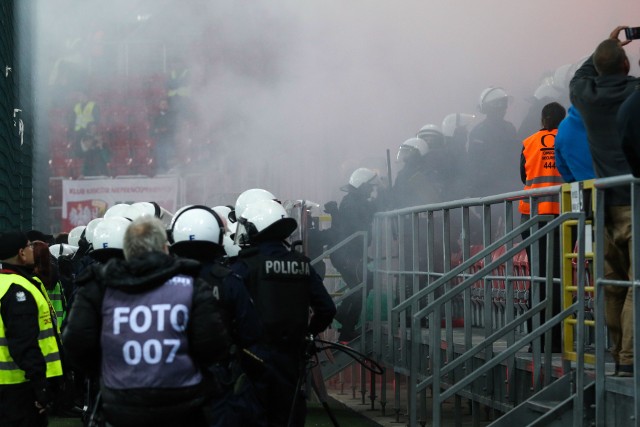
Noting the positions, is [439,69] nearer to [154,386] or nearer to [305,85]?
[305,85]

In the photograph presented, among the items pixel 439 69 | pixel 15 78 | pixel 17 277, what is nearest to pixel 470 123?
pixel 439 69

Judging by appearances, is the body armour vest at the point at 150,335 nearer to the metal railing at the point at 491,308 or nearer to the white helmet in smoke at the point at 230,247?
the metal railing at the point at 491,308

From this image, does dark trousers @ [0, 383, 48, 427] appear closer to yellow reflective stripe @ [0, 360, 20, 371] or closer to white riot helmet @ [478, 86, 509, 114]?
yellow reflective stripe @ [0, 360, 20, 371]

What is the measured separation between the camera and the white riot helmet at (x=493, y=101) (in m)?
11.5

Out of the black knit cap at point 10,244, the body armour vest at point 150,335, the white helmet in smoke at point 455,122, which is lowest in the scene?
the body armour vest at point 150,335

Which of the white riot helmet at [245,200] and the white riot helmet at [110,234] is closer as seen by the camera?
the white riot helmet at [110,234]

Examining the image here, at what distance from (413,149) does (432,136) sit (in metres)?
0.53

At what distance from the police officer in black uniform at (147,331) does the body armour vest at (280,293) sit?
2216 mm

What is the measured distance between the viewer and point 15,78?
12.7 metres

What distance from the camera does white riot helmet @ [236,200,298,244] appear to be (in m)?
7.24

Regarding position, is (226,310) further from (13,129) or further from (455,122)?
(455,122)

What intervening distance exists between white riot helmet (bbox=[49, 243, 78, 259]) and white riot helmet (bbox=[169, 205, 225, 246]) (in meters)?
5.13

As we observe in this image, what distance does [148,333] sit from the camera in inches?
185

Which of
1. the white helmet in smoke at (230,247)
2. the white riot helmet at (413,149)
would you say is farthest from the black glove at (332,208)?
the white helmet in smoke at (230,247)
